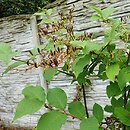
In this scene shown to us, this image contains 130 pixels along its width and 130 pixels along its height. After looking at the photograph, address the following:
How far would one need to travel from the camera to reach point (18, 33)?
3.97m

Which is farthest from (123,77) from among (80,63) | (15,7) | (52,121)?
(15,7)

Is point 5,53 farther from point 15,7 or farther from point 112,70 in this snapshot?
point 15,7

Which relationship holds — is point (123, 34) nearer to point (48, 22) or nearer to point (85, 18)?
point (48, 22)

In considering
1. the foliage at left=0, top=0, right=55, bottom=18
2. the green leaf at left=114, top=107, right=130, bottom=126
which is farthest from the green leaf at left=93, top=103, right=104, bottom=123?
the foliage at left=0, top=0, right=55, bottom=18

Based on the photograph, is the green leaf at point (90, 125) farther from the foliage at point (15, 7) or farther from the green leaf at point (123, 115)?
the foliage at point (15, 7)

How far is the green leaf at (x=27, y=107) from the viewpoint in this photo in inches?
41.4

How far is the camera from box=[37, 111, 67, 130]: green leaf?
41.4 inches

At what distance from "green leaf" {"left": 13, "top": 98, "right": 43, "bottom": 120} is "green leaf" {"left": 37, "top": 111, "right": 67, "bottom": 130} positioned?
0.13 feet

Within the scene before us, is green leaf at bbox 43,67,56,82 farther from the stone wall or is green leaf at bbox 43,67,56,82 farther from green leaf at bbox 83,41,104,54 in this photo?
the stone wall

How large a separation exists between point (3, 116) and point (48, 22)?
3471mm

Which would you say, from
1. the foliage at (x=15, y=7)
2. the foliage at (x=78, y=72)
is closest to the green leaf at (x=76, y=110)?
the foliage at (x=78, y=72)

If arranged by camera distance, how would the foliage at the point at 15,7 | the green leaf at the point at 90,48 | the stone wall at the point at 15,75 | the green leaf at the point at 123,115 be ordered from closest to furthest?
the green leaf at the point at 90,48 < the green leaf at the point at 123,115 < the stone wall at the point at 15,75 < the foliage at the point at 15,7

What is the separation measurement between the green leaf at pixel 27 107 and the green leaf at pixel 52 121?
4 cm

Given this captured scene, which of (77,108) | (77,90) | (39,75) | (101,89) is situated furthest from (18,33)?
(77,108)
